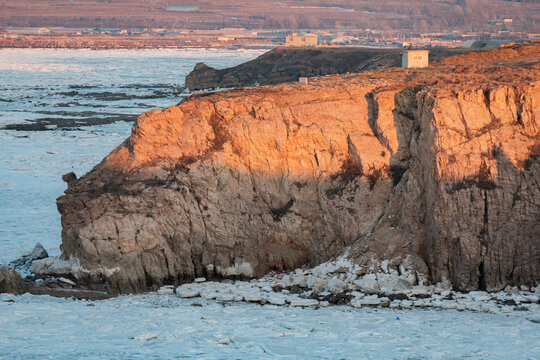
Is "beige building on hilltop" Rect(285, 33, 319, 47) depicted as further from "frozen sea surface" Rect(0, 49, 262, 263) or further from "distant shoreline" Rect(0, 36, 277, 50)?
"distant shoreline" Rect(0, 36, 277, 50)

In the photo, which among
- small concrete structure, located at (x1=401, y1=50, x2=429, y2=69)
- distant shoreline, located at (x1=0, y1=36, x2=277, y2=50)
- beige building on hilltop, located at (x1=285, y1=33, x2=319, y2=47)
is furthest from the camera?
distant shoreline, located at (x1=0, y1=36, x2=277, y2=50)

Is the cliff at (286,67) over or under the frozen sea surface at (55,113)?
over

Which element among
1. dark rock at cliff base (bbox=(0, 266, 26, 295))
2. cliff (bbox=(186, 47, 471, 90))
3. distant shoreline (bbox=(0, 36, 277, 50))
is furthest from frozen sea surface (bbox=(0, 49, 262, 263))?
distant shoreline (bbox=(0, 36, 277, 50))

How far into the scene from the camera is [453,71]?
18.7m

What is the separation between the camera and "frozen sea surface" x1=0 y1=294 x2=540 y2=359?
41.3 feet

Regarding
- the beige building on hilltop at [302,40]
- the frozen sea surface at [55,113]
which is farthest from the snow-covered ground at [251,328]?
the beige building on hilltop at [302,40]

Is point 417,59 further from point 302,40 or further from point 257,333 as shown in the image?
point 302,40

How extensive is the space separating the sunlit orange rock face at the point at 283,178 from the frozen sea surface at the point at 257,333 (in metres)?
1.91

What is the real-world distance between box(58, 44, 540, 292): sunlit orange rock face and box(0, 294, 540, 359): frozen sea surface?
1.91m

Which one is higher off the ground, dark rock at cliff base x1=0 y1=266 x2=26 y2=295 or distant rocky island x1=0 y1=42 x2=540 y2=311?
distant rocky island x1=0 y1=42 x2=540 y2=311

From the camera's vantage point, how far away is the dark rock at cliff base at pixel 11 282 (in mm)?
16047

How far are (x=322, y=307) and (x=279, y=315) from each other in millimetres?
863

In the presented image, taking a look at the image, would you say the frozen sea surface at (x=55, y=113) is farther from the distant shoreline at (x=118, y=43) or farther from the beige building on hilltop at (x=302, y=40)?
the distant shoreline at (x=118, y=43)

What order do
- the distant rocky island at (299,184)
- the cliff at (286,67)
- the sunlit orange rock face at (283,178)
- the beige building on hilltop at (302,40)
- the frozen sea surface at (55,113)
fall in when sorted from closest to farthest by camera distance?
the distant rocky island at (299,184), the sunlit orange rock face at (283,178), the frozen sea surface at (55,113), the cliff at (286,67), the beige building on hilltop at (302,40)
